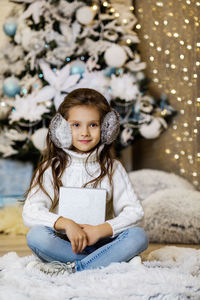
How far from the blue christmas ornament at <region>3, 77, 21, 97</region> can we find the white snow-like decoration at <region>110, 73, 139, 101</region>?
52 cm

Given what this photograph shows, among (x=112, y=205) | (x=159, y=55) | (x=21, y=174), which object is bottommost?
(x=21, y=174)

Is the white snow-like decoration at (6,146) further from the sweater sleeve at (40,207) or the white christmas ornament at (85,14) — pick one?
the sweater sleeve at (40,207)

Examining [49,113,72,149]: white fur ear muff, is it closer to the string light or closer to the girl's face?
the girl's face

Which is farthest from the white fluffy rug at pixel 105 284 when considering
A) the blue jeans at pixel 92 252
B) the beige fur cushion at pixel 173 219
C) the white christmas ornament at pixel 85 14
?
the white christmas ornament at pixel 85 14

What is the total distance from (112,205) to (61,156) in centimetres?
22

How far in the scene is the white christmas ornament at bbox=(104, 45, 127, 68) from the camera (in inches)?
92.6

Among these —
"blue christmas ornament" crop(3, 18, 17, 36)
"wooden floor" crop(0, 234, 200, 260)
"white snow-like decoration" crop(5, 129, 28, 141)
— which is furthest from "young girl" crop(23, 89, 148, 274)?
"blue christmas ornament" crop(3, 18, 17, 36)

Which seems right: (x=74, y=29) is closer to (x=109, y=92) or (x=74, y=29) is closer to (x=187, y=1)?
(x=109, y=92)

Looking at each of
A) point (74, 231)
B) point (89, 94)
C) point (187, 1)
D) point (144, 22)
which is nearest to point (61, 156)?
point (89, 94)

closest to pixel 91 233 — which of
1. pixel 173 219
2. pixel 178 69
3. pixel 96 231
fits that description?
pixel 96 231

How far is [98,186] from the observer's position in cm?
134

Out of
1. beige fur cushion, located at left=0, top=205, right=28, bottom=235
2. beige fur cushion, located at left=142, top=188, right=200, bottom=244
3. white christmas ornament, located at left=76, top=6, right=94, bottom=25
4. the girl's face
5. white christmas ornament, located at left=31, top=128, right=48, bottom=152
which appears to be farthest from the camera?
white christmas ornament, located at left=76, top=6, right=94, bottom=25

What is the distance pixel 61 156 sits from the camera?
54.6 inches

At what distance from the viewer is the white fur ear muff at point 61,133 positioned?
4.36 ft
